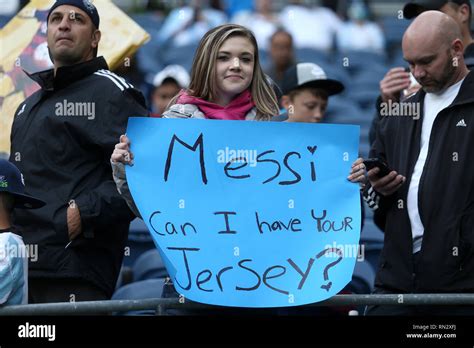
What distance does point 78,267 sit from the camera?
17.9ft

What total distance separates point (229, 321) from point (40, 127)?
141cm

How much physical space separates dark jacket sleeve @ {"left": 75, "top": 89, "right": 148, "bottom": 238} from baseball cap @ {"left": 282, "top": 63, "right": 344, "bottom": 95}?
4.75 feet

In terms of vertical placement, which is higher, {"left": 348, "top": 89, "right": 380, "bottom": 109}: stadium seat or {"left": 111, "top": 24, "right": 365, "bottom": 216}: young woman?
{"left": 348, "top": 89, "right": 380, "bottom": 109}: stadium seat

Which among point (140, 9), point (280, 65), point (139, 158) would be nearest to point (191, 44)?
point (140, 9)

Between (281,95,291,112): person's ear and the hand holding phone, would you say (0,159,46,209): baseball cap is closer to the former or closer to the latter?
the hand holding phone

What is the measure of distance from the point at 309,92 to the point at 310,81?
62 millimetres

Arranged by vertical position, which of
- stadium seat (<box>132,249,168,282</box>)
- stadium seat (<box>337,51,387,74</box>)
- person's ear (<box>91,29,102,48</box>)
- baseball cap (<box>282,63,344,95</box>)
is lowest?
stadium seat (<box>132,249,168,282</box>)

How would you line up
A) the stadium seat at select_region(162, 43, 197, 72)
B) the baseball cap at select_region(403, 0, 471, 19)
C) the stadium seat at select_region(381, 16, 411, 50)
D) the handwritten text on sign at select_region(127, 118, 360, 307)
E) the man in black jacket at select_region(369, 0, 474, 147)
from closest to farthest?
the handwritten text on sign at select_region(127, 118, 360, 307) → the man in black jacket at select_region(369, 0, 474, 147) → the baseball cap at select_region(403, 0, 471, 19) → the stadium seat at select_region(162, 43, 197, 72) → the stadium seat at select_region(381, 16, 411, 50)

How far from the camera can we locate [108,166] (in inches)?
222

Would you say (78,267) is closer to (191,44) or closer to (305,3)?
(191,44)

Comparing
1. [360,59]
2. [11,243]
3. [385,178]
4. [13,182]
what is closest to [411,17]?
[385,178]

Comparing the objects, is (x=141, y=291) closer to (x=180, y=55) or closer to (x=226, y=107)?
(x=226, y=107)

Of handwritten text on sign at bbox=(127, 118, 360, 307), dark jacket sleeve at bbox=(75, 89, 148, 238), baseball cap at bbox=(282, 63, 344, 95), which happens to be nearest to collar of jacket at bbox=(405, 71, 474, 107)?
handwritten text on sign at bbox=(127, 118, 360, 307)

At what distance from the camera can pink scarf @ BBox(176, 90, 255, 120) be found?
5238 mm
